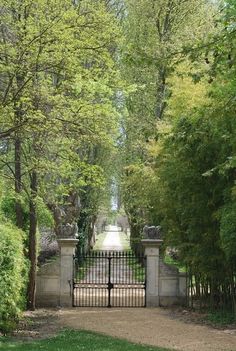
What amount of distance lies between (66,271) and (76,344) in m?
6.56

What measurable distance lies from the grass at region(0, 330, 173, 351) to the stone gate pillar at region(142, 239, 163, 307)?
5531 millimetres

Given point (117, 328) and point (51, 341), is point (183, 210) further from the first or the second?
point (51, 341)

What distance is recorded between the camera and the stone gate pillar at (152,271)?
56.9ft

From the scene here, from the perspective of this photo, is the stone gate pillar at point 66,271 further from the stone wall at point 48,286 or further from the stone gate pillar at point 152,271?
the stone gate pillar at point 152,271

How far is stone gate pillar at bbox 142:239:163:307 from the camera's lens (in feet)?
56.9

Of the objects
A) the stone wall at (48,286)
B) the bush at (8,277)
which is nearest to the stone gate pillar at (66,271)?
the stone wall at (48,286)

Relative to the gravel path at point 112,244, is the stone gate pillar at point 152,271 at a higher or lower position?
lower

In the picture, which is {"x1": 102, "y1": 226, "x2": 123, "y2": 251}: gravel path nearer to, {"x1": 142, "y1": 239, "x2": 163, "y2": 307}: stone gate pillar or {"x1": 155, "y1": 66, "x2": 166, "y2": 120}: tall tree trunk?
{"x1": 155, "y1": 66, "x2": 166, "y2": 120}: tall tree trunk

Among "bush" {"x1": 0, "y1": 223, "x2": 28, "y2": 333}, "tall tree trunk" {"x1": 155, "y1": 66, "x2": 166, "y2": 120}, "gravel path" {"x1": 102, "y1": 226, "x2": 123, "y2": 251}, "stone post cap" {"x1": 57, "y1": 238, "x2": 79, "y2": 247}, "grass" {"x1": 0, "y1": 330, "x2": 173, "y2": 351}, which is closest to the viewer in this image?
"grass" {"x1": 0, "y1": 330, "x2": 173, "y2": 351}

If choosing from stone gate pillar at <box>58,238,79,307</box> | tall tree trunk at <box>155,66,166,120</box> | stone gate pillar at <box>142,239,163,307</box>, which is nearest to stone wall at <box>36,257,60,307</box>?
stone gate pillar at <box>58,238,79,307</box>

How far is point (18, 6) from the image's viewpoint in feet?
35.7

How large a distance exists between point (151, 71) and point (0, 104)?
1382 cm

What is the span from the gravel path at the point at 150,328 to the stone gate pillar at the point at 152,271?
0.55 meters

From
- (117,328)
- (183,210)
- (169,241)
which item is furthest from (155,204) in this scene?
(117,328)
